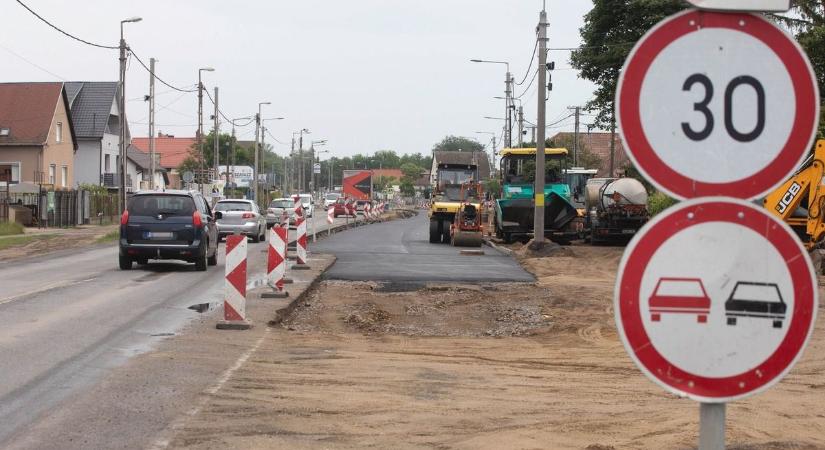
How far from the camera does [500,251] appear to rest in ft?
110

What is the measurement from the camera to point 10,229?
130 ft

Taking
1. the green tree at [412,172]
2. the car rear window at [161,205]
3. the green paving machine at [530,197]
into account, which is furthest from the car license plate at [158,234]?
the green tree at [412,172]

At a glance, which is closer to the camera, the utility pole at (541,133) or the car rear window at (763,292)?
the car rear window at (763,292)

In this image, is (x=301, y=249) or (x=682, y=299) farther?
(x=301, y=249)

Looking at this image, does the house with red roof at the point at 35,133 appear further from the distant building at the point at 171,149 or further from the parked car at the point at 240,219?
the distant building at the point at 171,149

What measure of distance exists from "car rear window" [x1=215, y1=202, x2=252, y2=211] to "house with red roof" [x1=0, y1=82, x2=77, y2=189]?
2854 cm

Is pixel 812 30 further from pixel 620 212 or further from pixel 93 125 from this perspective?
pixel 93 125

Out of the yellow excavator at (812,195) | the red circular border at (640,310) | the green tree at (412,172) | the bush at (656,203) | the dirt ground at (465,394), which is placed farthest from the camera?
the green tree at (412,172)

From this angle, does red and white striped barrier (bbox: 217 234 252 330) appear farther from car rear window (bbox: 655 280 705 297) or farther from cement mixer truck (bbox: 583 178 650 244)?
cement mixer truck (bbox: 583 178 650 244)

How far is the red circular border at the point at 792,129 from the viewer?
333 centimetres

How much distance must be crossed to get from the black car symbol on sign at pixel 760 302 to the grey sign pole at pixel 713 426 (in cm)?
30

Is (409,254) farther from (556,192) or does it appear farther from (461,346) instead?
(461,346)

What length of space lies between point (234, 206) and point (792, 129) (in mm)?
32891

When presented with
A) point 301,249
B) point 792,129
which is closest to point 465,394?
point 792,129
